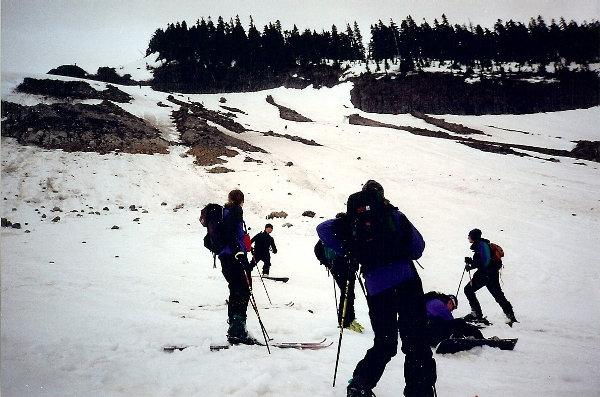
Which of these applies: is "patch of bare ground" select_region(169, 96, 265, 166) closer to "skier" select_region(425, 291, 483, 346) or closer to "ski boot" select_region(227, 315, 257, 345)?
"ski boot" select_region(227, 315, 257, 345)

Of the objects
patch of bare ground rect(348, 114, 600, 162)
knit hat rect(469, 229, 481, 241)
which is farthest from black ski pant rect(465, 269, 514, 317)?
patch of bare ground rect(348, 114, 600, 162)

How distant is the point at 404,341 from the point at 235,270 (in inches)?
99.1

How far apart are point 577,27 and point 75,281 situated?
10459 centimetres

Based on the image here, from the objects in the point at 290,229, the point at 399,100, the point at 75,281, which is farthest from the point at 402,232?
the point at 399,100

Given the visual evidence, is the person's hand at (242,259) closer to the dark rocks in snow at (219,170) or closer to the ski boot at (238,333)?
the ski boot at (238,333)

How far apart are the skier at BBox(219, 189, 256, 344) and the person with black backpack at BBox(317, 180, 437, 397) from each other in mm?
1974

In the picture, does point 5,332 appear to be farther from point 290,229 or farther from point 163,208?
point 163,208

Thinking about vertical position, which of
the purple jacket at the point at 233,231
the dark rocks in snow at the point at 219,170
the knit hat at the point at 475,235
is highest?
the dark rocks in snow at the point at 219,170

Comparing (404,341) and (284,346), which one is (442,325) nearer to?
(404,341)

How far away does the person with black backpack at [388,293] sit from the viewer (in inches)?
122

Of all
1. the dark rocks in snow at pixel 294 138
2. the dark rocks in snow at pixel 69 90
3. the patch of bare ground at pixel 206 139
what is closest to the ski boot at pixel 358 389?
the patch of bare ground at pixel 206 139

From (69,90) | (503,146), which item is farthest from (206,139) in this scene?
(503,146)

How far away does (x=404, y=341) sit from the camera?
10.3 ft

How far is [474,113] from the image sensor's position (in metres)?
61.8
